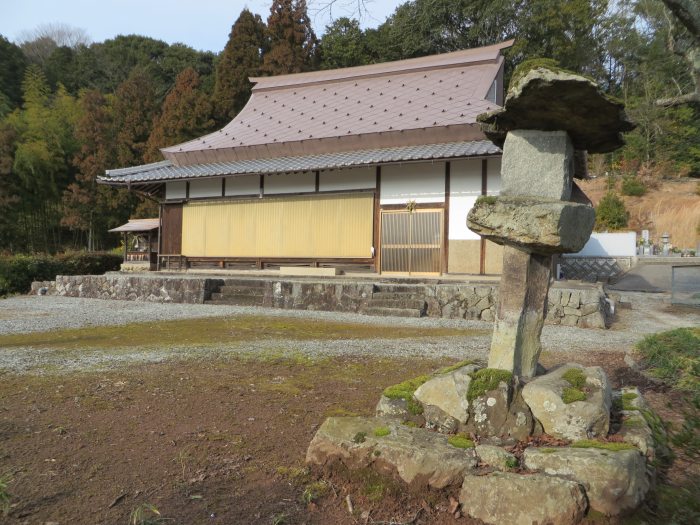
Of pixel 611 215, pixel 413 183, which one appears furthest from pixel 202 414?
pixel 611 215

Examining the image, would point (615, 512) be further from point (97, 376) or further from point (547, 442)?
point (97, 376)

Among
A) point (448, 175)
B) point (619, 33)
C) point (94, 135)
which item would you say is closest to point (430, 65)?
point (448, 175)

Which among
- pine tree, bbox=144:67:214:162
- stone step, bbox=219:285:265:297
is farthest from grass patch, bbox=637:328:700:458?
pine tree, bbox=144:67:214:162

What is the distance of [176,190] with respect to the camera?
14.5 m

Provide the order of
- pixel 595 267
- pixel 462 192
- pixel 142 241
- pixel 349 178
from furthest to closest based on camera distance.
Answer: pixel 595 267
pixel 142 241
pixel 349 178
pixel 462 192

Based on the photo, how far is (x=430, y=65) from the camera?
49.8 feet

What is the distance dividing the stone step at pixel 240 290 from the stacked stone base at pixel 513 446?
8.58 metres

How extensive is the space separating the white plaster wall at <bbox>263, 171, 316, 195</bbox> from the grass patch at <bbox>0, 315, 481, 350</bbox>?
206 inches

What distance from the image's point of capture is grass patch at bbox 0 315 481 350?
20.7 ft

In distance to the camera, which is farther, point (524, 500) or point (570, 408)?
point (570, 408)

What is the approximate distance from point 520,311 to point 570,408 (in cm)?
64

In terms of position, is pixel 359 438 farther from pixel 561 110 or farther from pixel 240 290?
pixel 240 290

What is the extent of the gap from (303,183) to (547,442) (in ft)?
36.8

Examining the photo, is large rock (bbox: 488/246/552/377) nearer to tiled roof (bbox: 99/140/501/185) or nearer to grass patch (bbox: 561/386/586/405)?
grass patch (bbox: 561/386/586/405)
